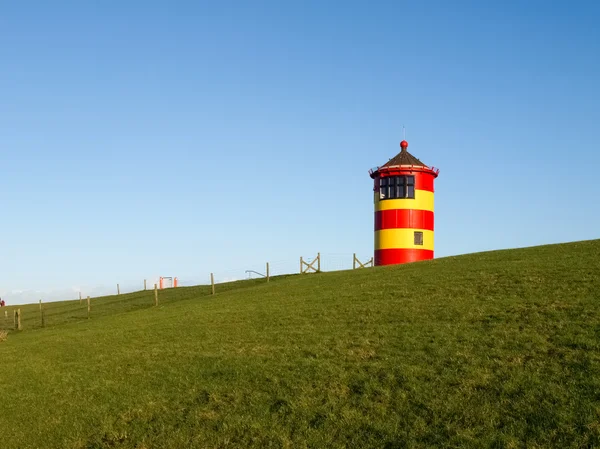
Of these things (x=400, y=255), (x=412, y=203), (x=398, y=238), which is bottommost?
(x=400, y=255)

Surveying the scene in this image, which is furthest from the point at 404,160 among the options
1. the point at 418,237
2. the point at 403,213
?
the point at 418,237

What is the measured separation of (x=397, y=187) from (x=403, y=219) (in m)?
3.07

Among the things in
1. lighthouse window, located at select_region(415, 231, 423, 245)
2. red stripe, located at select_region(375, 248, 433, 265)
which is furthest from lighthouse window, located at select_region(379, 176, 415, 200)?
red stripe, located at select_region(375, 248, 433, 265)

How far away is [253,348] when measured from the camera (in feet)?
73.5

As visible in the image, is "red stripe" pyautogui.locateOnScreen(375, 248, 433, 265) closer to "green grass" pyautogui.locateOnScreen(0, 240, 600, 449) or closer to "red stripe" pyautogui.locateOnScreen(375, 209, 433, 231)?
"red stripe" pyautogui.locateOnScreen(375, 209, 433, 231)

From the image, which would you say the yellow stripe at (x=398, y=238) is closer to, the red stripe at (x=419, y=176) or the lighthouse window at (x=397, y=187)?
the lighthouse window at (x=397, y=187)

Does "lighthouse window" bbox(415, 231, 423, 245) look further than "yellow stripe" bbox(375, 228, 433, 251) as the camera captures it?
Yes

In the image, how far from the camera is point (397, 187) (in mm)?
55844

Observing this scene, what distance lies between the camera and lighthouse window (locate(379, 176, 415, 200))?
2184 inches

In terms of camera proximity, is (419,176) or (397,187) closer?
(397,187)

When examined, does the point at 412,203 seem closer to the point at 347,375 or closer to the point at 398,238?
the point at 398,238

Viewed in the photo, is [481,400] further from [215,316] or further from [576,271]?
[215,316]

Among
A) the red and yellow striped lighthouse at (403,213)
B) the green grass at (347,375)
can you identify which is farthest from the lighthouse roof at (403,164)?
the green grass at (347,375)

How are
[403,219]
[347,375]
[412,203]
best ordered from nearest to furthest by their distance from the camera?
[347,375] → [403,219] → [412,203]
